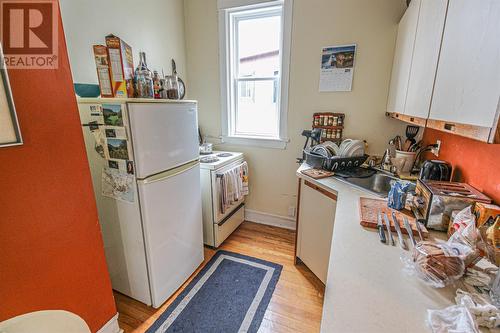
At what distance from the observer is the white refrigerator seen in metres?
1.38

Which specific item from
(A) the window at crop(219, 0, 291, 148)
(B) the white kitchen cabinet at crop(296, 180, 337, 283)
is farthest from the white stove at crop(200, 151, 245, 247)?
(B) the white kitchen cabinet at crop(296, 180, 337, 283)

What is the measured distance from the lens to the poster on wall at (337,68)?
6.72ft

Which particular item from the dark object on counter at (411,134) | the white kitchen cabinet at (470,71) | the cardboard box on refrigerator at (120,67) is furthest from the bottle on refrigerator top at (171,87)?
the dark object on counter at (411,134)

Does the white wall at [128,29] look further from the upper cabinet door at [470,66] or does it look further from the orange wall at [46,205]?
the upper cabinet door at [470,66]

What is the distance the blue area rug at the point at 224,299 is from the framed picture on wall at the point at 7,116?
1.33 m

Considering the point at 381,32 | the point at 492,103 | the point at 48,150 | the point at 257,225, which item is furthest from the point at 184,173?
the point at 381,32

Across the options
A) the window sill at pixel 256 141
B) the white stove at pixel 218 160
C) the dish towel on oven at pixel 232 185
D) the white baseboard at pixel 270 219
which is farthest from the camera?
the white baseboard at pixel 270 219

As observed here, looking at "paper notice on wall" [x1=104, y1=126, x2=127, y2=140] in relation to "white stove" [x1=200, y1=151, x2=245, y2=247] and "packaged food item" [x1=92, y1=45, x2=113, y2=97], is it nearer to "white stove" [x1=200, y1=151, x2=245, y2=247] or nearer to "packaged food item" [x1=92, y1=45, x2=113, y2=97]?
"packaged food item" [x1=92, y1=45, x2=113, y2=97]

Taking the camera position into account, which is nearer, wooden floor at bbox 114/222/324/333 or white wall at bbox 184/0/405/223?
wooden floor at bbox 114/222/324/333

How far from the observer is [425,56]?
114cm

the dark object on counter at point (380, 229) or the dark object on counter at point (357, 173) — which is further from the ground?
the dark object on counter at point (357, 173)

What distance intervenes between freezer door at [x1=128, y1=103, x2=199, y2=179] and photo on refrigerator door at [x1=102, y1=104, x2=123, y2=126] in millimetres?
64

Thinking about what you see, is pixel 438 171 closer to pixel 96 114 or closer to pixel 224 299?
pixel 224 299

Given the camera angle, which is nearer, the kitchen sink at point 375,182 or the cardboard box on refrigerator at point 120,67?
the cardboard box on refrigerator at point 120,67
